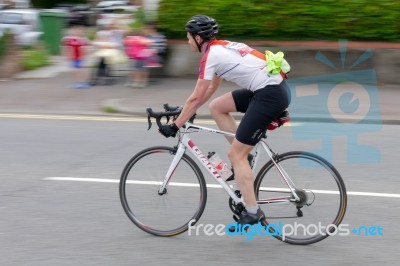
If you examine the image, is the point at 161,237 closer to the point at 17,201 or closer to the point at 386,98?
the point at 17,201

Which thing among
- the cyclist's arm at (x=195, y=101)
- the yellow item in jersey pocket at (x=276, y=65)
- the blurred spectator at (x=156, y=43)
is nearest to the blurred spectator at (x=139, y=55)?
the blurred spectator at (x=156, y=43)

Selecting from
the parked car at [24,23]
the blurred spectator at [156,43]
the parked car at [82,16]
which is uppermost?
the blurred spectator at [156,43]

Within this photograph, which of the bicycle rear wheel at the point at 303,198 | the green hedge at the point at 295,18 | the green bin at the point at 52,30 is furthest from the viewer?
the green bin at the point at 52,30

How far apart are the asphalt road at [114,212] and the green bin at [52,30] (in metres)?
11.2

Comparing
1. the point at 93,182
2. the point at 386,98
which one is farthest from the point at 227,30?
the point at 93,182

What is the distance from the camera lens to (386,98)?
12820mm

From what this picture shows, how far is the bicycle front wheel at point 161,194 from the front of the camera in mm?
5629

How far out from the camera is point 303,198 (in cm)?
554

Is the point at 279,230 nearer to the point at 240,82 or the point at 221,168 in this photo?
the point at 221,168

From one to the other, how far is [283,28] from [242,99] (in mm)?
9209

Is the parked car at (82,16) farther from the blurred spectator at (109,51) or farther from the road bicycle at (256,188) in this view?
the road bicycle at (256,188)

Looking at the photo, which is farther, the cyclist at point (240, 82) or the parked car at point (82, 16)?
the parked car at point (82, 16)

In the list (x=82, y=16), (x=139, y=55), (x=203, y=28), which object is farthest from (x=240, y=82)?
(x=82, y=16)

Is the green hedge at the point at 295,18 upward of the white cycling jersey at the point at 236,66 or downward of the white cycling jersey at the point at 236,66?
downward
